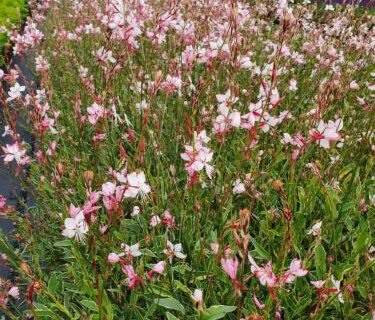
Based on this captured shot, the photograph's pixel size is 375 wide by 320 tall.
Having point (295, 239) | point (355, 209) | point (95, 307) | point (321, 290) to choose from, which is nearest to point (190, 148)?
point (321, 290)

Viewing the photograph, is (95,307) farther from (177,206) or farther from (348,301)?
(348,301)

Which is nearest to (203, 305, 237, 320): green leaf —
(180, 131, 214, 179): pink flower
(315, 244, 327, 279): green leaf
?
(180, 131, 214, 179): pink flower

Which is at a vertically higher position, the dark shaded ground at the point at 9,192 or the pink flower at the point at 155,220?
the pink flower at the point at 155,220

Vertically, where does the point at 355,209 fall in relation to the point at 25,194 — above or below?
above

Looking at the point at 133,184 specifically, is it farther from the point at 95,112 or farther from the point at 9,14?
the point at 9,14

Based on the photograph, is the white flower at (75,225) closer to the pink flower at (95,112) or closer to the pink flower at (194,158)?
the pink flower at (194,158)

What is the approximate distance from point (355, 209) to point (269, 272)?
1.23m

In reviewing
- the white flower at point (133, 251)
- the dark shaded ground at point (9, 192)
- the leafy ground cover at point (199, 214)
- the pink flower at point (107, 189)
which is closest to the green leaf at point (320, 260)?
the leafy ground cover at point (199, 214)

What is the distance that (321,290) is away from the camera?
1.29 metres

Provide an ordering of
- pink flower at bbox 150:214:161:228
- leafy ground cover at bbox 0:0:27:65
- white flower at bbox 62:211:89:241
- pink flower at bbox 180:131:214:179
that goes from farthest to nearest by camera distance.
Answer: leafy ground cover at bbox 0:0:27:65, pink flower at bbox 150:214:161:228, pink flower at bbox 180:131:214:179, white flower at bbox 62:211:89:241

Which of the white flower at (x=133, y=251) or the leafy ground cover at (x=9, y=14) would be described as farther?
the leafy ground cover at (x=9, y=14)

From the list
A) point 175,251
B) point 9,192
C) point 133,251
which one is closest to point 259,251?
point 175,251

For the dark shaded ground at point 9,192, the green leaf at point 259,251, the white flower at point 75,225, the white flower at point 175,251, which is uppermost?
the white flower at point 75,225

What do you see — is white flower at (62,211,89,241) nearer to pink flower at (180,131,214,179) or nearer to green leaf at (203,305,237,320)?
pink flower at (180,131,214,179)
